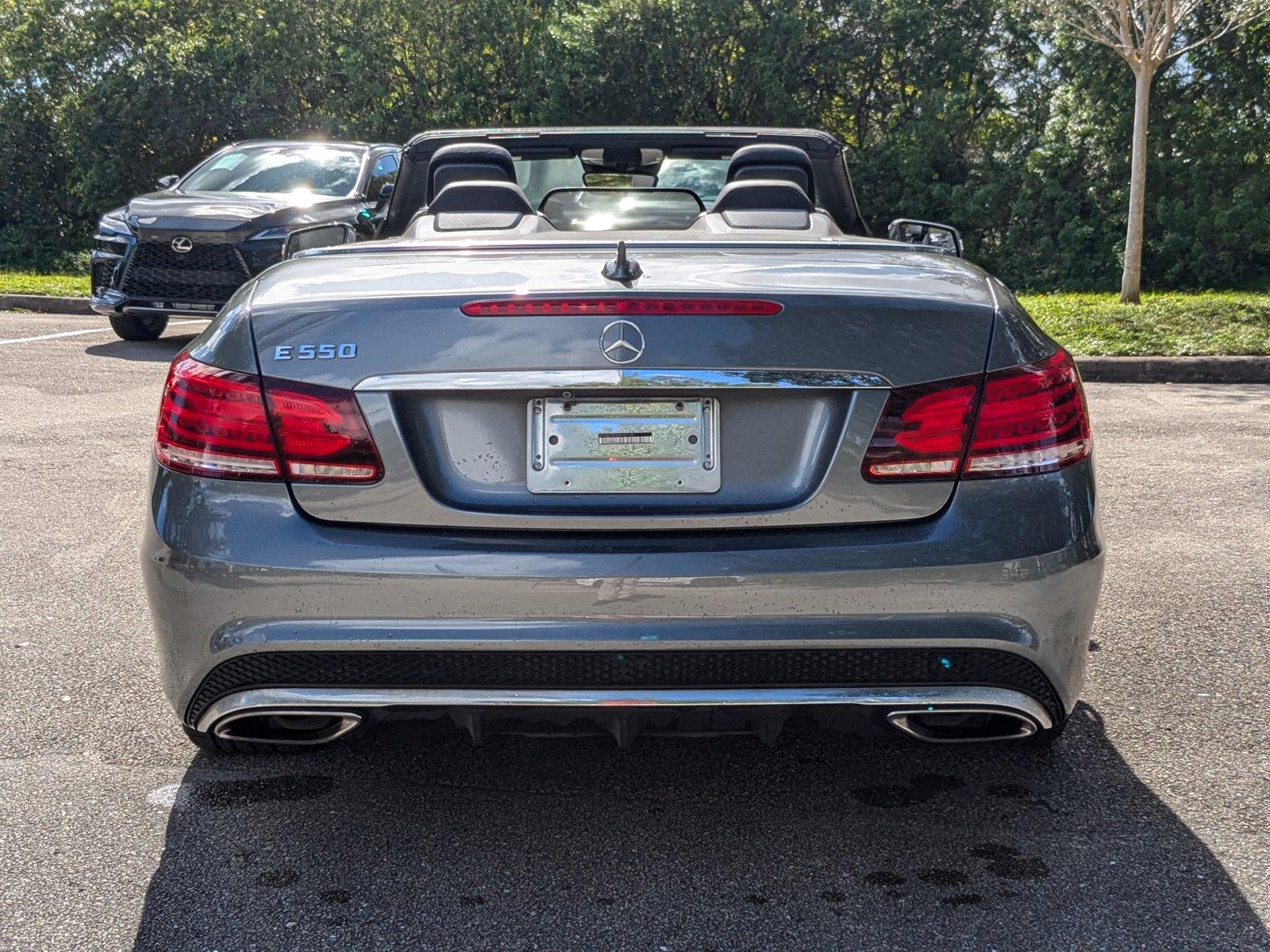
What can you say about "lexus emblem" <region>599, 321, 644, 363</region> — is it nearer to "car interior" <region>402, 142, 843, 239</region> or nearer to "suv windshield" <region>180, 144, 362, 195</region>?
"car interior" <region>402, 142, 843, 239</region>

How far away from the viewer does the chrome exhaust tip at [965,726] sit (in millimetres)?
2783

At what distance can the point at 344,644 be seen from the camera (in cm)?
265

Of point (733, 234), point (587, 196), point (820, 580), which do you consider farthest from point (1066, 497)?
point (587, 196)

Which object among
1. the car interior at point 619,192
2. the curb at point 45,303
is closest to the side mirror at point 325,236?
the car interior at point 619,192

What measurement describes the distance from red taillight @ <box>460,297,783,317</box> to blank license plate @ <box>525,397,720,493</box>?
170 mm

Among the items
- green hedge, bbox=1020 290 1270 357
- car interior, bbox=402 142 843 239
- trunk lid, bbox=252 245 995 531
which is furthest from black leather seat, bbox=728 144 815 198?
green hedge, bbox=1020 290 1270 357

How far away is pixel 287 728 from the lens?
9.62 feet

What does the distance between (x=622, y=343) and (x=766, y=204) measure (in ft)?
5.37

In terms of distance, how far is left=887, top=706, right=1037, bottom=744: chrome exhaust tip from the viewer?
2783 mm

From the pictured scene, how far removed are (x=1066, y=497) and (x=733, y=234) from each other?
121 centimetres

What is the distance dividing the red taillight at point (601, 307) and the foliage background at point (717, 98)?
52.9ft

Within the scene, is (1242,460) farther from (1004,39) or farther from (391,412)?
(1004,39)

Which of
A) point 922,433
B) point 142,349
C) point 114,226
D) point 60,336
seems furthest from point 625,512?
point 60,336

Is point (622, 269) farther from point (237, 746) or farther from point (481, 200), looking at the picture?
point (481, 200)
